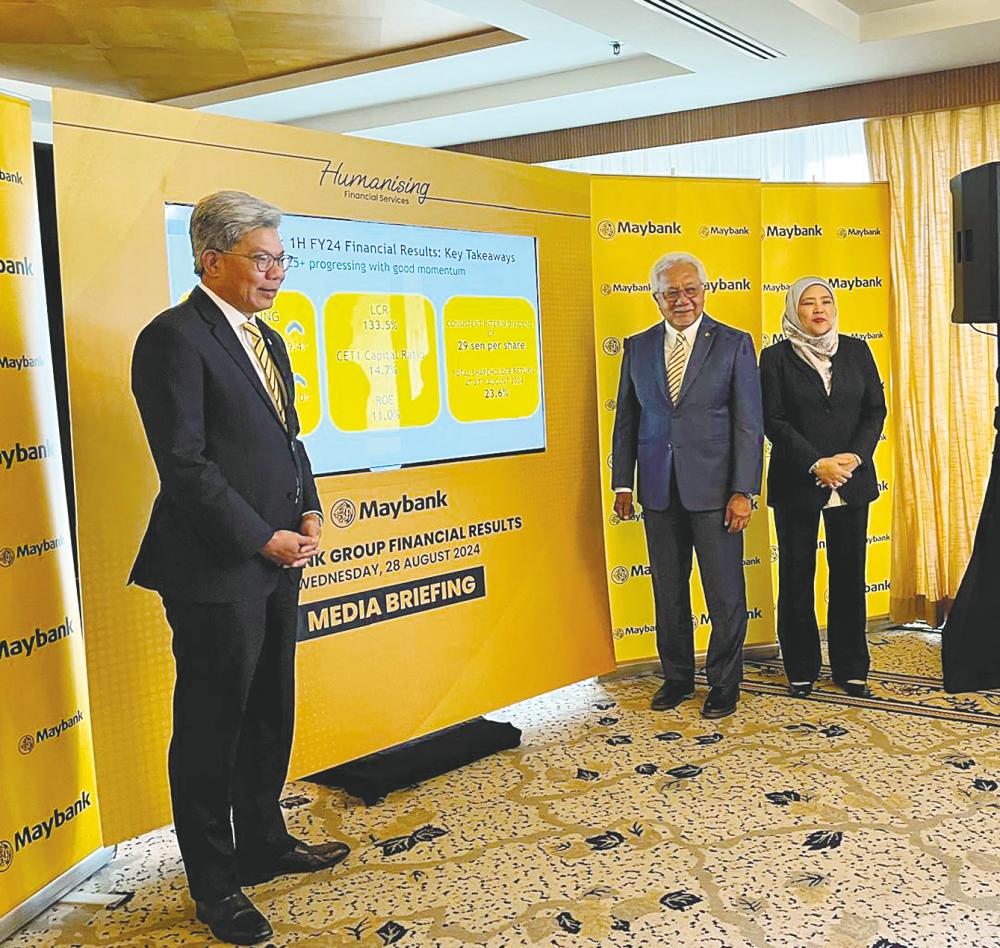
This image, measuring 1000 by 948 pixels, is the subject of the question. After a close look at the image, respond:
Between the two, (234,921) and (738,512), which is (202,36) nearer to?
(738,512)

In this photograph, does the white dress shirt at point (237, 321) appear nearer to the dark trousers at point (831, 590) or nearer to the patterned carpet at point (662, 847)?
the patterned carpet at point (662, 847)

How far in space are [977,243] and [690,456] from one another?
1.37 m

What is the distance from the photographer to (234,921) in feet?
9.20

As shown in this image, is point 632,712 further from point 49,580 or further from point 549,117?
point 549,117

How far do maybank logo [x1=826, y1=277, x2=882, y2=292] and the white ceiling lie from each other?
38.4 inches

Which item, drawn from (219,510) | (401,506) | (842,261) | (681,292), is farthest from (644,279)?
(219,510)

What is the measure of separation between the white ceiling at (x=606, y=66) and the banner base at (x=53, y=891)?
319 centimetres

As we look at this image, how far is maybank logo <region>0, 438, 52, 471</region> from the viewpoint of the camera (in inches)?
111

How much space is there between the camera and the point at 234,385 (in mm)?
2785

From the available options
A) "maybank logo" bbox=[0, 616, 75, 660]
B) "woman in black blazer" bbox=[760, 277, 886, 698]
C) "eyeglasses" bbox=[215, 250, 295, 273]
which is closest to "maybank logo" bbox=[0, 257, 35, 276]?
"eyeglasses" bbox=[215, 250, 295, 273]

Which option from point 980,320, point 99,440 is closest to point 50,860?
point 99,440

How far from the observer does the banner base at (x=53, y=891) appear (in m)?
2.91

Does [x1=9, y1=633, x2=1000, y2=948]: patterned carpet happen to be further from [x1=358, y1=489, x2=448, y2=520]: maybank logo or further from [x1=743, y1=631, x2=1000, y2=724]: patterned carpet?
[x1=358, y1=489, x2=448, y2=520]: maybank logo

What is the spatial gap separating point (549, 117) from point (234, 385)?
3.87 meters
